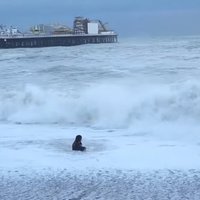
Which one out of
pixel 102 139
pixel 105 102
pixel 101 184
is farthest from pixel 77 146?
pixel 105 102

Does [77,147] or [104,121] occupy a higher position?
[77,147]

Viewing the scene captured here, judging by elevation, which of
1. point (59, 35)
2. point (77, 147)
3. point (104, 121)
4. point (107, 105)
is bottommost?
point (59, 35)

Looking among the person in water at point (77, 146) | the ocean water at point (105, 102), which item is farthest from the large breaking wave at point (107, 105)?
the person in water at point (77, 146)

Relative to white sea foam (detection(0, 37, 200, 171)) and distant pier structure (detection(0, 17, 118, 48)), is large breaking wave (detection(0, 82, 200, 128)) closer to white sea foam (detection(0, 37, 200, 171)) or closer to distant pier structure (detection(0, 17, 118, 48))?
white sea foam (detection(0, 37, 200, 171))

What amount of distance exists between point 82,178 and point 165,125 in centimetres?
411

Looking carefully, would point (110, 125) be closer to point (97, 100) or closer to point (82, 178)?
point (97, 100)

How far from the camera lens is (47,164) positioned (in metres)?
8.26

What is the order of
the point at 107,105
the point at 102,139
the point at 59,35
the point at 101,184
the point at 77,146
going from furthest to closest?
the point at 59,35, the point at 107,105, the point at 102,139, the point at 77,146, the point at 101,184

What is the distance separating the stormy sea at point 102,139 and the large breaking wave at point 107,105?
2 centimetres

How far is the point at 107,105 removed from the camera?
44.2ft

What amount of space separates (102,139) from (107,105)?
10.8 ft

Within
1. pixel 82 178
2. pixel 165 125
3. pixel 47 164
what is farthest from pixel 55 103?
pixel 82 178

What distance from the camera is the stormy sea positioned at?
704 centimetres

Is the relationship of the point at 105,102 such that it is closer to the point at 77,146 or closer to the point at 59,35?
the point at 77,146
